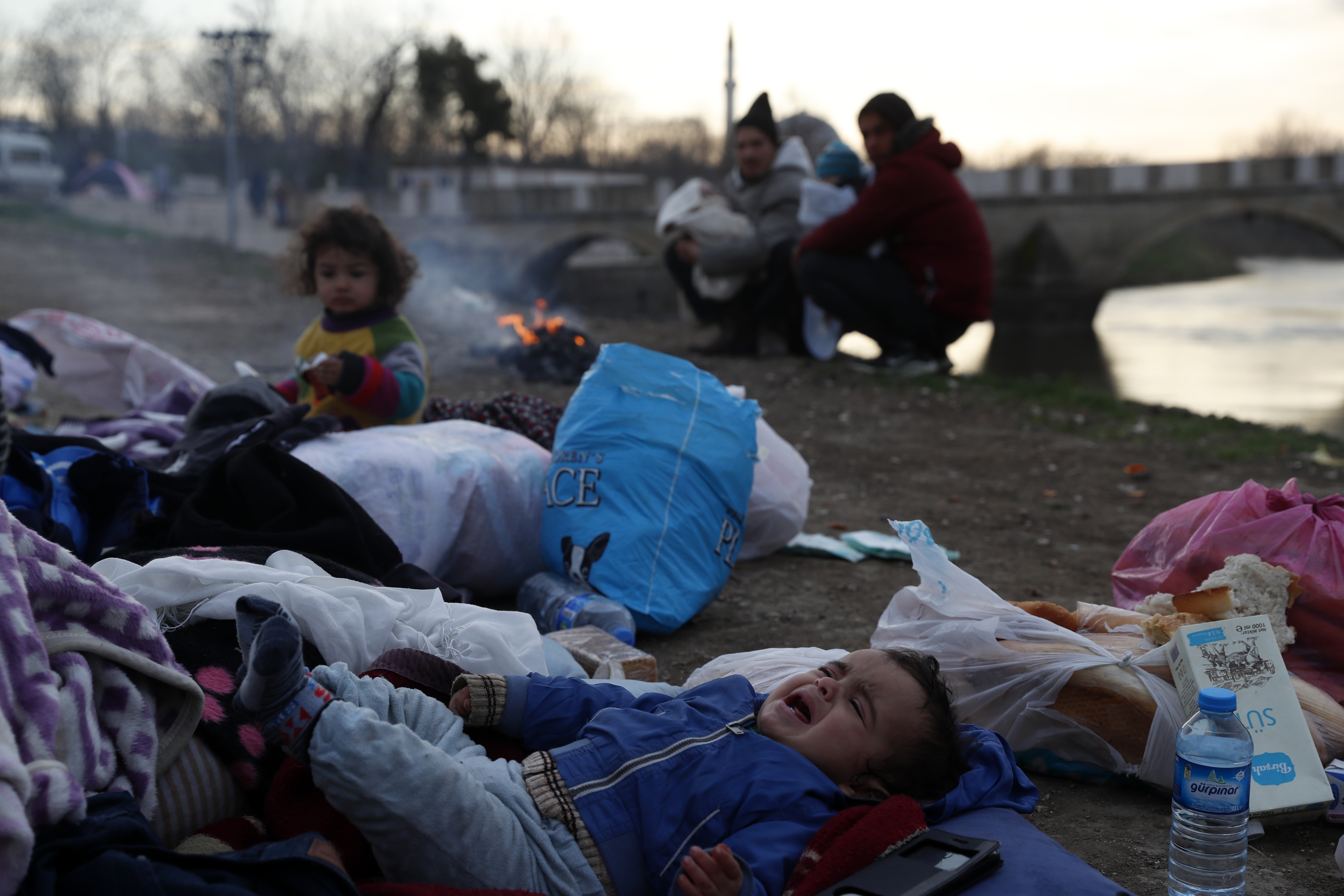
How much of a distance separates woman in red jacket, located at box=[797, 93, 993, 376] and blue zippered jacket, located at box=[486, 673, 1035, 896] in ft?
19.1

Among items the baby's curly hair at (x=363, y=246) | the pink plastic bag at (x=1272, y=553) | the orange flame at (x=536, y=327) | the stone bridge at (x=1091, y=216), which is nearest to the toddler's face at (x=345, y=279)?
the baby's curly hair at (x=363, y=246)

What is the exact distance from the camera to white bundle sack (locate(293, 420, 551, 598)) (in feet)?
9.25

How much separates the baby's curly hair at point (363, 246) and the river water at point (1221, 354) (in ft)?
18.4

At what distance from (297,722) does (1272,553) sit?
6.59ft

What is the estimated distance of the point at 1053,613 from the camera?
238 centimetres

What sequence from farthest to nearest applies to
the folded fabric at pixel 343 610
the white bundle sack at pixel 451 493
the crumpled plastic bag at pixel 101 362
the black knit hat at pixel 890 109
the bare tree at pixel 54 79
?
the bare tree at pixel 54 79, the black knit hat at pixel 890 109, the crumpled plastic bag at pixel 101 362, the white bundle sack at pixel 451 493, the folded fabric at pixel 343 610

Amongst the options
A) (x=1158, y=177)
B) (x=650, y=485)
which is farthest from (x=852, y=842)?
(x=1158, y=177)

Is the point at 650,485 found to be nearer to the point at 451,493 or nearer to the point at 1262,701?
the point at 451,493

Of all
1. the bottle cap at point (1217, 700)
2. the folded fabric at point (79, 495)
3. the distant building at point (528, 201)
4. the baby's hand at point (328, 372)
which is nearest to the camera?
the bottle cap at point (1217, 700)

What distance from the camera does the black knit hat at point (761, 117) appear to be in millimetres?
7578

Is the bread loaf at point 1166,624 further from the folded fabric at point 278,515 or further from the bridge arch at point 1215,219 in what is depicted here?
the bridge arch at point 1215,219

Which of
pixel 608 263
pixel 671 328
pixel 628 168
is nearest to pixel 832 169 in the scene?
pixel 671 328

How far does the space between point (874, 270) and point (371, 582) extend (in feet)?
19.0

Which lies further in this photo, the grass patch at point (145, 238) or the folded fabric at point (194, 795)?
the grass patch at point (145, 238)
